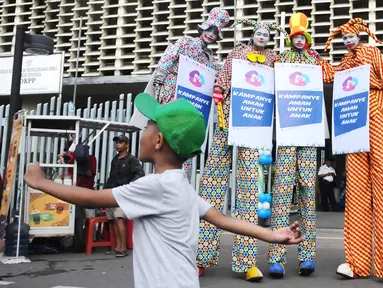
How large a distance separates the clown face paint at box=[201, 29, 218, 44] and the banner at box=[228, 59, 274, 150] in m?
0.37

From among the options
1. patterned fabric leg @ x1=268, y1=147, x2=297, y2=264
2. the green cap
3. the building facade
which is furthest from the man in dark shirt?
the building facade

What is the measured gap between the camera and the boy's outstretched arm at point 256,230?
7.25ft

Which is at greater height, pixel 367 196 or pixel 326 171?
pixel 326 171

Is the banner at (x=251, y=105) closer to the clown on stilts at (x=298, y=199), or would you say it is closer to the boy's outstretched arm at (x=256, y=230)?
the clown on stilts at (x=298, y=199)

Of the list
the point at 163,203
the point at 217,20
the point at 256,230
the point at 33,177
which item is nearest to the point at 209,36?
the point at 217,20

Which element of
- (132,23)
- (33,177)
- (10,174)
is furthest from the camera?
(132,23)

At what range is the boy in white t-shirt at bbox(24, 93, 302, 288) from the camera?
206 cm

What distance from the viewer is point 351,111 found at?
185 inches

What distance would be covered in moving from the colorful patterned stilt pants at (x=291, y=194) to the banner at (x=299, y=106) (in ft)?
0.37

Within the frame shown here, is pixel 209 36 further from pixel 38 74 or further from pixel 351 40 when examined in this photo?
pixel 38 74

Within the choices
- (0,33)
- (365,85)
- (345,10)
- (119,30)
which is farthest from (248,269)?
(0,33)

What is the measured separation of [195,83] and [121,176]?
2.24m

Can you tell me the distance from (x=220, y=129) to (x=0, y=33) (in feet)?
31.7

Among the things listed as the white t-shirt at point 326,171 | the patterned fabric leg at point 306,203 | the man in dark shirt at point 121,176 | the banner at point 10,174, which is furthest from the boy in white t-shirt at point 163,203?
the white t-shirt at point 326,171
